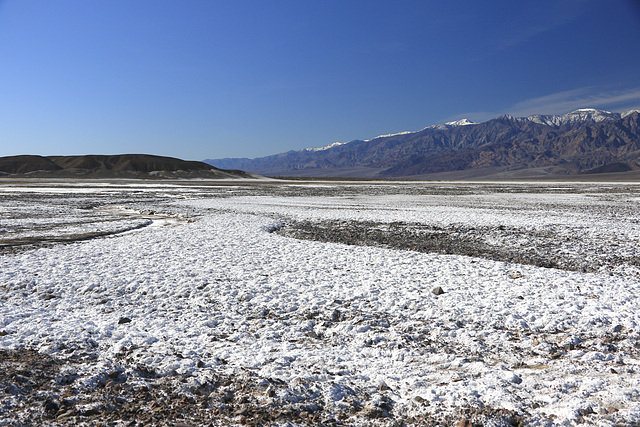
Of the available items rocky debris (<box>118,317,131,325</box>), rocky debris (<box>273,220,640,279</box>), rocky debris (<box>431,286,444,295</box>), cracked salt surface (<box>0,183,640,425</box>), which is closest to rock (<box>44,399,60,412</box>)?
cracked salt surface (<box>0,183,640,425</box>)

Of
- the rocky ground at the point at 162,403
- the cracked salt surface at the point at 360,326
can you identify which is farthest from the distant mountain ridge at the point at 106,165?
the rocky ground at the point at 162,403

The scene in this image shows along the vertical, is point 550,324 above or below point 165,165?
below

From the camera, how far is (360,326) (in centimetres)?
661

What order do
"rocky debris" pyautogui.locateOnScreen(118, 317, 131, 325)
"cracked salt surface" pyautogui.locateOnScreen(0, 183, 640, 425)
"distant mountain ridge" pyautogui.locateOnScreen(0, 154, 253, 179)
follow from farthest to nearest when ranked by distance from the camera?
"distant mountain ridge" pyautogui.locateOnScreen(0, 154, 253, 179) → "rocky debris" pyautogui.locateOnScreen(118, 317, 131, 325) → "cracked salt surface" pyautogui.locateOnScreen(0, 183, 640, 425)

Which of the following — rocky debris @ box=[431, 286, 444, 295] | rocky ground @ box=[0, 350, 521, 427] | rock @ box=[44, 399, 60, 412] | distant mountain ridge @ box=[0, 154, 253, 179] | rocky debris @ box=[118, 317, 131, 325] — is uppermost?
distant mountain ridge @ box=[0, 154, 253, 179]

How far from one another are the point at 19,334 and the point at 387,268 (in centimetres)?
787

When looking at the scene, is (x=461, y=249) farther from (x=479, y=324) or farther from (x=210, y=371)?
(x=210, y=371)

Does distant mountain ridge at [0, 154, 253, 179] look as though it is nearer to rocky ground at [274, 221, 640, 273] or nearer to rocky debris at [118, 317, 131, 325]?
rocky ground at [274, 221, 640, 273]

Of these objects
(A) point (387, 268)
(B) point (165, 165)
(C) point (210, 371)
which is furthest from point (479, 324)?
(B) point (165, 165)

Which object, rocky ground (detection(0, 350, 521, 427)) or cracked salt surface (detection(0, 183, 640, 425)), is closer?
rocky ground (detection(0, 350, 521, 427))

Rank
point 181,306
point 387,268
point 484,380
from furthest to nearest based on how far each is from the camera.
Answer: point 387,268
point 181,306
point 484,380

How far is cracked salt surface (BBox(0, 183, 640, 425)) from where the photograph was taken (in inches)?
181

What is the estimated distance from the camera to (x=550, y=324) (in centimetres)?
652

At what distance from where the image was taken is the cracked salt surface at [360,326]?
460 cm
